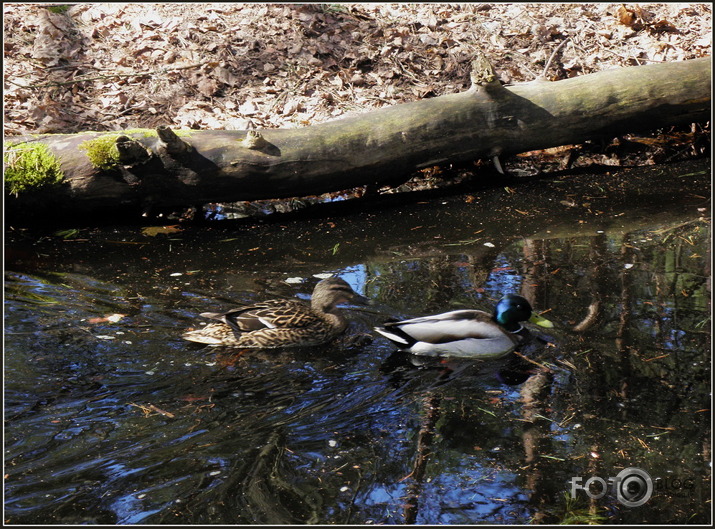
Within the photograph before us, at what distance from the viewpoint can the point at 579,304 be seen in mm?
6086

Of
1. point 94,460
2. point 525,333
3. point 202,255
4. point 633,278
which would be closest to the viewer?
point 94,460

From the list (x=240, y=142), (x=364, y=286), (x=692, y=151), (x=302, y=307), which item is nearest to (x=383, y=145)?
(x=240, y=142)

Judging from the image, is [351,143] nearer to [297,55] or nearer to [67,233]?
[297,55]

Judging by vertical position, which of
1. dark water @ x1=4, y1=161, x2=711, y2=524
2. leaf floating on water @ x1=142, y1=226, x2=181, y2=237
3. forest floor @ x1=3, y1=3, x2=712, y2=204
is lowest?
dark water @ x1=4, y1=161, x2=711, y2=524

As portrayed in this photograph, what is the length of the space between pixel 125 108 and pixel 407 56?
404 cm

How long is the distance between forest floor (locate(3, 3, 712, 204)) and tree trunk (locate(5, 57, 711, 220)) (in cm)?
89

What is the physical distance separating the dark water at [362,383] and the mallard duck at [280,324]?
101 millimetres

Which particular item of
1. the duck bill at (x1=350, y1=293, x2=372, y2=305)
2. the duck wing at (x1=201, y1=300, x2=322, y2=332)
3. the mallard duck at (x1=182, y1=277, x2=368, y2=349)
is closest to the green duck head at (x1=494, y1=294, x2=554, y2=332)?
the duck bill at (x1=350, y1=293, x2=372, y2=305)

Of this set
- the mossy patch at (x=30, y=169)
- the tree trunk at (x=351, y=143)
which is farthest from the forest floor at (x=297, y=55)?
the mossy patch at (x=30, y=169)

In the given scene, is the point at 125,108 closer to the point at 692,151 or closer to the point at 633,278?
the point at 633,278

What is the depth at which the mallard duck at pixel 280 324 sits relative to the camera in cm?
557

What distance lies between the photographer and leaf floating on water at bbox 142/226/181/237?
7.96 metres

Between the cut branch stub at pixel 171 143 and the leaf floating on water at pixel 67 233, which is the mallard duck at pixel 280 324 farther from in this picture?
the leaf floating on water at pixel 67 233

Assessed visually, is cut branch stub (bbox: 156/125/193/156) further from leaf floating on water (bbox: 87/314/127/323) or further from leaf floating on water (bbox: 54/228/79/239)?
leaf floating on water (bbox: 87/314/127/323)
